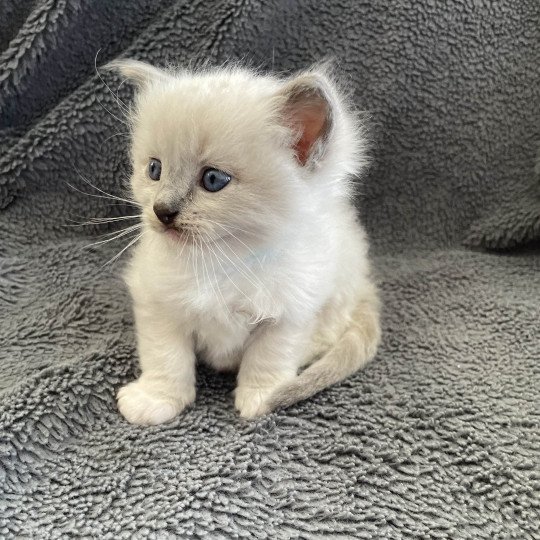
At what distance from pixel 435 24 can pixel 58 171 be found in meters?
1.05

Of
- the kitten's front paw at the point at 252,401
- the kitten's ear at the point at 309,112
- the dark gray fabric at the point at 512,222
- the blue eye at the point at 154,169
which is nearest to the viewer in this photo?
the kitten's ear at the point at 309,112

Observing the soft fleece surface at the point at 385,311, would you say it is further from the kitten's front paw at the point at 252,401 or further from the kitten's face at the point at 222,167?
the kitten's face at the point at 222,167

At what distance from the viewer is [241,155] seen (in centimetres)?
99

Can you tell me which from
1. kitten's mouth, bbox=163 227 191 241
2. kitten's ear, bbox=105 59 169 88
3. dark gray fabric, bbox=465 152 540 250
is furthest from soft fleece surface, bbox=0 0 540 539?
kitten's ear, bbox=105 59 169 88

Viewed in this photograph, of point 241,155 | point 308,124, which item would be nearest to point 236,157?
point 241,155

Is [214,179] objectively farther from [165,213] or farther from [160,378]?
[160,378]

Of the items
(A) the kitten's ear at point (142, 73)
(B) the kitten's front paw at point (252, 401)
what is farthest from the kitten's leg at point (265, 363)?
(A) the kitten's ear at point (142, 73)

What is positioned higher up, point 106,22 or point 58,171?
point 106,22

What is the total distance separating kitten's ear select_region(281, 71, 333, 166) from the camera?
958 mm

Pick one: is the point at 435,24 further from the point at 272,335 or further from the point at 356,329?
the point at 272,335

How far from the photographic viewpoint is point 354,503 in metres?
1.03

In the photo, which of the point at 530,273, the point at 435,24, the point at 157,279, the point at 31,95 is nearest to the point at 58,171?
the point at 31,95

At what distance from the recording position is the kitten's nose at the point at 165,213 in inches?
39.1

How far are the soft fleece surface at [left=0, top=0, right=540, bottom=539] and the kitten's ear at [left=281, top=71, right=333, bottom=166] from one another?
49cm
